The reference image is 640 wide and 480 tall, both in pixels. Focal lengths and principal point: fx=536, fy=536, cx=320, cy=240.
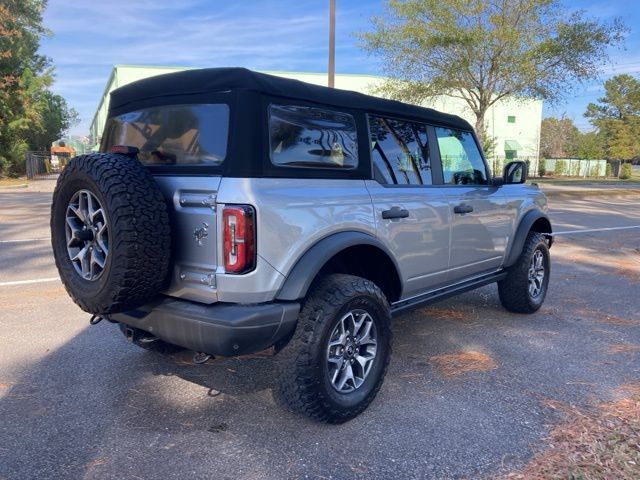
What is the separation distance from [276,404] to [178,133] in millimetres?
1773

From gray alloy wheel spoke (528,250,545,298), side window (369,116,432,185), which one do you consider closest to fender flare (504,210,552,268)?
gray alloy wheel spoke (528,250,545,298)

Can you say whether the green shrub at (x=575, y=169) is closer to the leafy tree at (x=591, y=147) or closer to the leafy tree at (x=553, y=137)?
the leafy tree at (x=591, y=147)

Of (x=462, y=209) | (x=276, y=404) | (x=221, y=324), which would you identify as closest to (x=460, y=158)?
(x=462, y=209)

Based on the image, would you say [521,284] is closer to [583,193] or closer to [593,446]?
[593,446]

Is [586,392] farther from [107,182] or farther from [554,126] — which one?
[554,126]

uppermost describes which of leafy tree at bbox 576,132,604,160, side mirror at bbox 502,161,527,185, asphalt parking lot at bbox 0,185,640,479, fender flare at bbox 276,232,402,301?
leafy tree at bbox 576,132,604,160

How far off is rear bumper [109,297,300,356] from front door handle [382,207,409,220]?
0.96 meters

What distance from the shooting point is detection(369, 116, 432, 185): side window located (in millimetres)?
3709

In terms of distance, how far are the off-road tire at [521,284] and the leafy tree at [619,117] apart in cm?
6237

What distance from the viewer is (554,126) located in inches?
2744

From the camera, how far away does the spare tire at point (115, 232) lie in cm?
266

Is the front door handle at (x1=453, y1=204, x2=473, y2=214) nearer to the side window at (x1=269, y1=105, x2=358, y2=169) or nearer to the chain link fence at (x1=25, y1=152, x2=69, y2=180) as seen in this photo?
the side window at (x1=269, y1=105, x2=358, y2=169)

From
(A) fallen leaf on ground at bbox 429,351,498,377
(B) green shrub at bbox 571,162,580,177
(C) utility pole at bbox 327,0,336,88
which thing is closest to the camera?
(A) fallen leaf on ground at bbox 429,351,498,377

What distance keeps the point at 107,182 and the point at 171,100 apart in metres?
0.83
